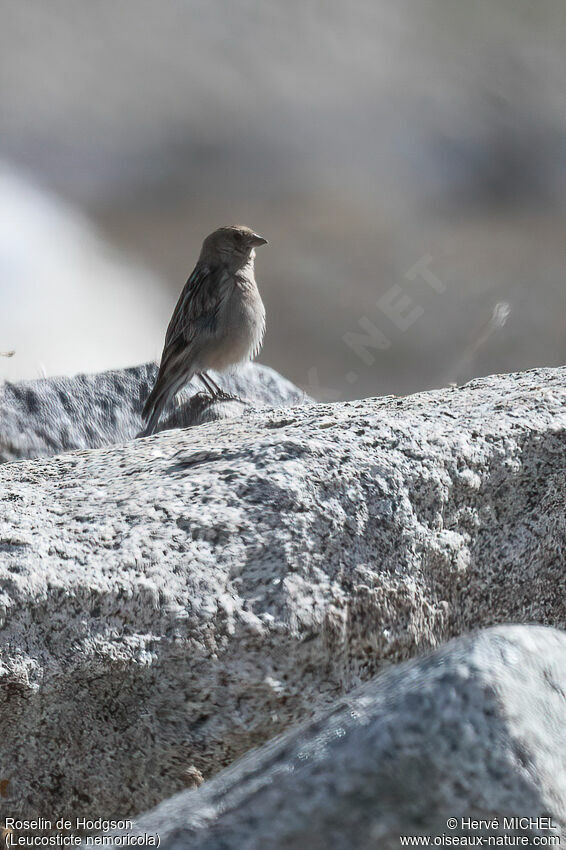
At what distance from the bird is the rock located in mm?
135

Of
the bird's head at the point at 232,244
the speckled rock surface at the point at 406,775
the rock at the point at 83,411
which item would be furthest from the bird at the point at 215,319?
the speckled rock surface at the point at 406,775

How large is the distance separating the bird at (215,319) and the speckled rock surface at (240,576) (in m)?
2.02

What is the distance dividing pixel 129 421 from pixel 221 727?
252 centimetres

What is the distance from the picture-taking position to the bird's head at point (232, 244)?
5.00 meters

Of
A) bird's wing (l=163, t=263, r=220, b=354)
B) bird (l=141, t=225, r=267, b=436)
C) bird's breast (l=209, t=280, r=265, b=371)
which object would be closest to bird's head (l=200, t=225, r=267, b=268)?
bird (l=141, t=225, r=267, b=436)

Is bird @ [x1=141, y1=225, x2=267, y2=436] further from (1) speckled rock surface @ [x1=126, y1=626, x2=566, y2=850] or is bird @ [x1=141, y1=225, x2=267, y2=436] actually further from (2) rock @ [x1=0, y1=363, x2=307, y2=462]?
(1) speckled rock surface @ [x1=126, y1=626, x2=566, y2=850]

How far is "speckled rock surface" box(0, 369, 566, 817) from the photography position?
5.69 ft

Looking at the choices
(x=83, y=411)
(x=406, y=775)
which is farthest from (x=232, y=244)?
(x=406, y=775)

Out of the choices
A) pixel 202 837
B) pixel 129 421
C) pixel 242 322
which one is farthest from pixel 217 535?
pixel 242 322

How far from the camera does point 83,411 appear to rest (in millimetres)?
4035

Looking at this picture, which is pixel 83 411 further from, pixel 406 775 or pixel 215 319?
pixel 406 775

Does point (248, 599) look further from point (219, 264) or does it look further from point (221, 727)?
point (219, 264)

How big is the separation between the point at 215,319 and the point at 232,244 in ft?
1.98

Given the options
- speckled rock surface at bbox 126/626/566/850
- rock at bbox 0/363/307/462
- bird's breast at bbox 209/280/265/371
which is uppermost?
bird's breast at bbox 209/280/265/371
